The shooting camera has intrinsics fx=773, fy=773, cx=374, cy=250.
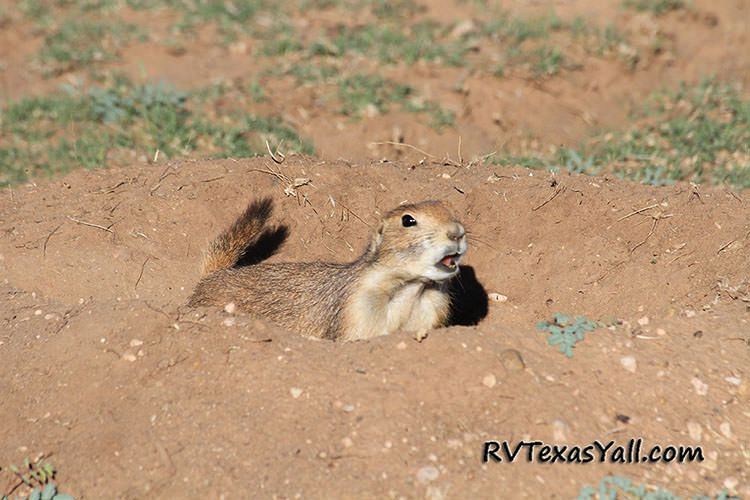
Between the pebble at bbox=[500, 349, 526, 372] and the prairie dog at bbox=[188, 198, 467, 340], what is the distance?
446 mm

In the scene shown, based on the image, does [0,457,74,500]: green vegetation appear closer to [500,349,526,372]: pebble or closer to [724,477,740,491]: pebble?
[500,349,526,372]: pebble

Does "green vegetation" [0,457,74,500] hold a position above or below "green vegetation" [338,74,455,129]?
above

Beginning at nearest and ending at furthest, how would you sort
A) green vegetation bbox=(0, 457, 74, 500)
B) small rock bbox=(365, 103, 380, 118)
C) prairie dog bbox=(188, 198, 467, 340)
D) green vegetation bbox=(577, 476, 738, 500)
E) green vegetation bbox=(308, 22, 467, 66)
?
green vegetation bbox=(577, 476, 738, 500) < green vegetation bbox=(0, 457, 74, 500) < prairie dog bbox=(188, 198, 467, 340) < small rock bbox=(365, 103, 380, 118) < green vegetation bbox=(308, 22, 467, 66)

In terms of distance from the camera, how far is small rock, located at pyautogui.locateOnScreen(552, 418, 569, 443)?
115 inches

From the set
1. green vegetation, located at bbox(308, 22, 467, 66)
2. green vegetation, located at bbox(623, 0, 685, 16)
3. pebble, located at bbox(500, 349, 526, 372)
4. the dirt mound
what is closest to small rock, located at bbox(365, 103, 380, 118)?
green vegetation, located at bbox(308, 22, 467, 66)

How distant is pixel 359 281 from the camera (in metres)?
4.03

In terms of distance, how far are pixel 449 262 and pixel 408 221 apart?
0.29 metres

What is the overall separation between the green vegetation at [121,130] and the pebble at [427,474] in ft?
12.8

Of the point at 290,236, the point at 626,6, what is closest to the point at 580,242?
the point at 290,236

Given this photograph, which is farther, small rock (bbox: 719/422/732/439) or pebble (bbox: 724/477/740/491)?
small rock (bbox: 719/422/732/439)

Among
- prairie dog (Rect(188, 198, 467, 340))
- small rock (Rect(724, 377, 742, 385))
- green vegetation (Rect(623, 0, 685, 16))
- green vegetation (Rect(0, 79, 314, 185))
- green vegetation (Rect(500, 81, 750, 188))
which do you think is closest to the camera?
small rock (Rect(724, 377, 742, 385))

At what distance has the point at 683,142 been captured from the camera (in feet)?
20.9

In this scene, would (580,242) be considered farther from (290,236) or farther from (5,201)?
(5,201)

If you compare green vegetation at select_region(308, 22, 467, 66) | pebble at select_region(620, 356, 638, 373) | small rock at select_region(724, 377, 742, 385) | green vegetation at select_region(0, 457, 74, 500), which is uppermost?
pebble at select_region(620, 356, 638, 373)
